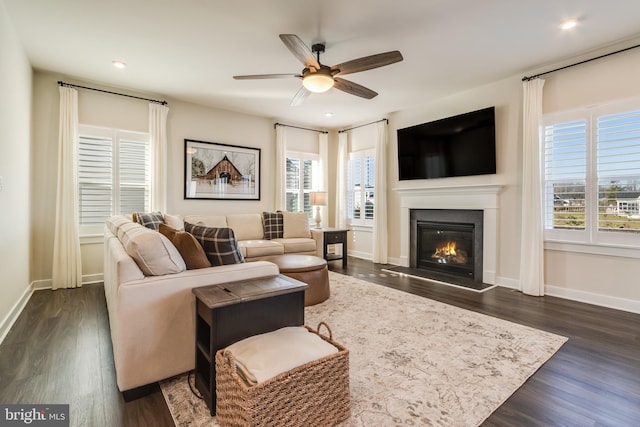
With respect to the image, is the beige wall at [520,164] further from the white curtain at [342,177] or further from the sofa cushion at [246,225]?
the sofa cushion at [246,225]

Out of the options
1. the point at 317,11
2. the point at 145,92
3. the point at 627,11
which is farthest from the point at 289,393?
the point at 145,92

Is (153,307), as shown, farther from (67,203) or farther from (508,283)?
(508,283)

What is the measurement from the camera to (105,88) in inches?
170

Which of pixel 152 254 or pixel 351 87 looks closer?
pixel 152 254

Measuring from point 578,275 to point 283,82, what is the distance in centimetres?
436

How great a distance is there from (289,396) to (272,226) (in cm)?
403

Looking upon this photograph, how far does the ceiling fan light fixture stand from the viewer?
2.86 meters

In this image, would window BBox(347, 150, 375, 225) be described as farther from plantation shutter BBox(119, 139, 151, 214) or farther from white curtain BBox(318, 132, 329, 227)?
plantation shutter BBox(119, 139, 151, 214)

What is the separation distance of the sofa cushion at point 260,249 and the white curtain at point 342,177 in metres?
2.13

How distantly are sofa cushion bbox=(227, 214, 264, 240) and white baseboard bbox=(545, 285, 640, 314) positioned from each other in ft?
13.7

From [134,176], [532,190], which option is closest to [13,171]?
[134,176]

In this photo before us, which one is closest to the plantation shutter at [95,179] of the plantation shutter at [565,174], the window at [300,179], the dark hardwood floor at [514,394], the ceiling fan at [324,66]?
the dark hardwood floor at [514,394]

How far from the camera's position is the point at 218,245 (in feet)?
6.95

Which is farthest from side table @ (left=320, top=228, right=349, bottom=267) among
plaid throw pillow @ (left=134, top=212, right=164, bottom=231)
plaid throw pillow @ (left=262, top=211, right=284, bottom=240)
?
plaid throw pillow @ (left=134, top=212, right=164, bottom=231)
